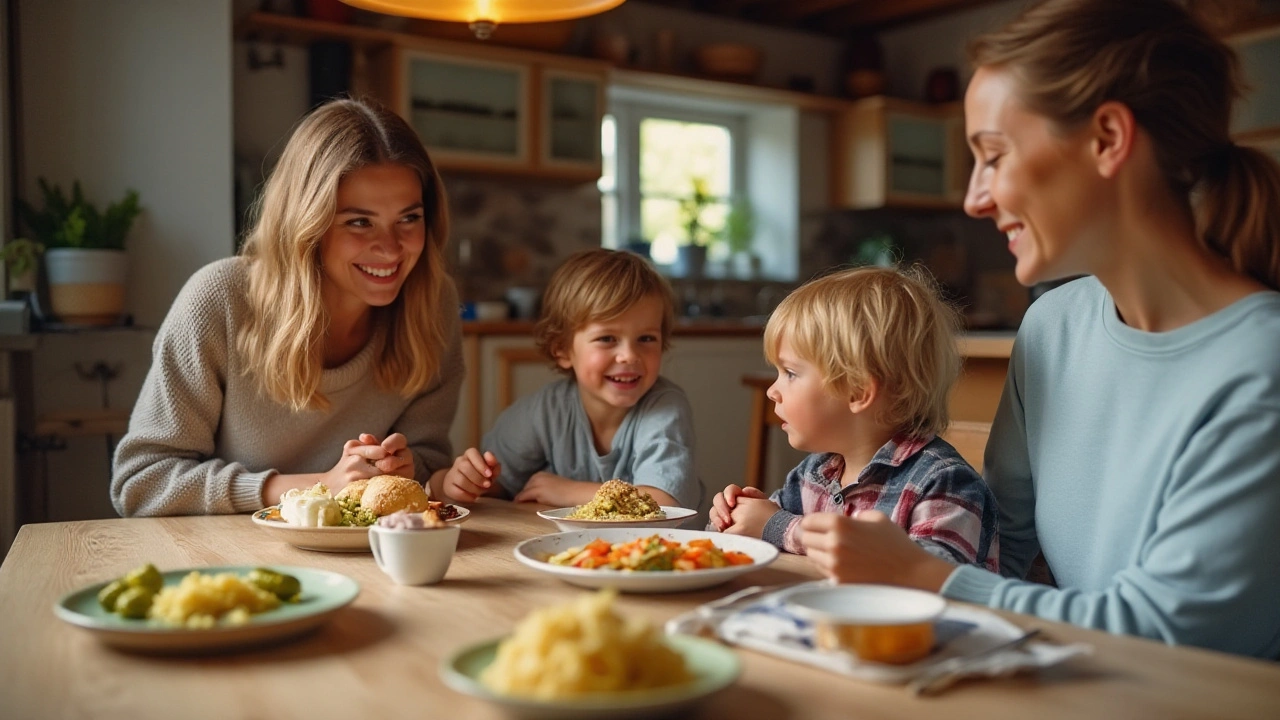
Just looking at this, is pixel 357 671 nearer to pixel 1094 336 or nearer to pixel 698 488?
pixel 1094 336

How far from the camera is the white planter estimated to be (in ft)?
10.5

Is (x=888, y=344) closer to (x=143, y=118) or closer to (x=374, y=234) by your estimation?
(x=374, y=234)

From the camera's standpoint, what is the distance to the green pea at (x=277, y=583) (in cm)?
98

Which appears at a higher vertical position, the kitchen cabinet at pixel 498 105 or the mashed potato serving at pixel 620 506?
the kitchen cabinet at pixel 498 105

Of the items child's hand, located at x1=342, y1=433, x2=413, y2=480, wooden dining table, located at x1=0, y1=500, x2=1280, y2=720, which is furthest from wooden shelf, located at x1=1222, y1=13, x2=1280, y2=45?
wooden dining table, located at x1=0, y1=500, x2=1280, y2=720

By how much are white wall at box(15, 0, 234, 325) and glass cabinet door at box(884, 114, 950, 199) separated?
3549mm

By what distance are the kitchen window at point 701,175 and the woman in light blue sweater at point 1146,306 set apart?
4.30m

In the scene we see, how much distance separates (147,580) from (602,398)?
1296 millimetres

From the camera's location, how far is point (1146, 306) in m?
1.19

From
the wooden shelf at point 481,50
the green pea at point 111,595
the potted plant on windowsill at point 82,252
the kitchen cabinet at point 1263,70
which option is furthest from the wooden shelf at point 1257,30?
the green pea at point 111,595

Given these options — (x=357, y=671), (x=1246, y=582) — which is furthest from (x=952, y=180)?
(x=357, y=671)

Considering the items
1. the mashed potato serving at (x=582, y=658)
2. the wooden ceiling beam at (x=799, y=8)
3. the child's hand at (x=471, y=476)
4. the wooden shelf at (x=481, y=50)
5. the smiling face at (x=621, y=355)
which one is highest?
the wooden ceiling beam at (x=799, y=8)

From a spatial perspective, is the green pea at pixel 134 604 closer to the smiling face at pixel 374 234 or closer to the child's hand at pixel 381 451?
the child's hand at pixel 381 451

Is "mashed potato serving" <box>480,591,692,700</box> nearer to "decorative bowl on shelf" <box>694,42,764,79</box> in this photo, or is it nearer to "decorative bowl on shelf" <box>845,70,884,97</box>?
"decorative bowl on shelf" <box>694,42,764,79</box>
